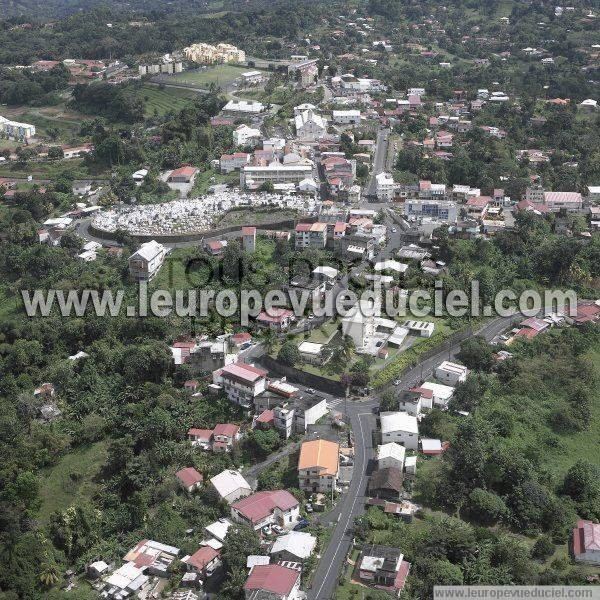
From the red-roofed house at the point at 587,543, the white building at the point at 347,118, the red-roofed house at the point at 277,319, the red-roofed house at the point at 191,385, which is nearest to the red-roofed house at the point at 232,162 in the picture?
the white building at the point at 347,118

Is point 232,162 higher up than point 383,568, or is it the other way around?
point 232,162

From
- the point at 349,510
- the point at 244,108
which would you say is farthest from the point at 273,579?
the point at 244,108

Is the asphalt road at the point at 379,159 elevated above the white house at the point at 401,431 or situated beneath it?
elevated above

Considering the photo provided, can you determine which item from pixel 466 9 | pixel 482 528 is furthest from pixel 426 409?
pixel 466 9

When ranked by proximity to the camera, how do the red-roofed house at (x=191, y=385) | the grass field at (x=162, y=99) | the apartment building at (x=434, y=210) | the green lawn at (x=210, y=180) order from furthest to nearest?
the grass field at (x=162, y=99) < the green lawn at (x=210, y=180) < the apartment building at (x=434, y=210) < the red-roofed house at (x=191, y=385)

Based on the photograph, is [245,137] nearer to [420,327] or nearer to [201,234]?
[201,234]

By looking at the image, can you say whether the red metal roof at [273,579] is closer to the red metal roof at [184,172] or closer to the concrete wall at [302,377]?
the concrete wall at [302,377]
